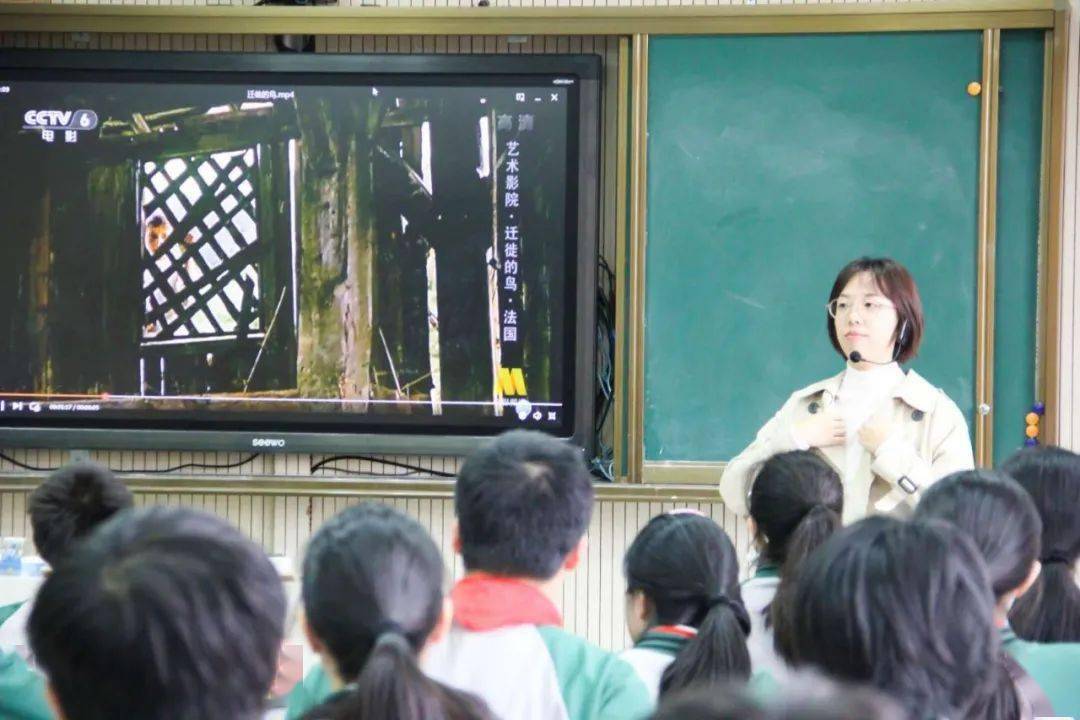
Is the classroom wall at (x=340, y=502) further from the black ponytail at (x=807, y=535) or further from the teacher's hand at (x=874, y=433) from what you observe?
the black ponytail at (x=807, y=535)

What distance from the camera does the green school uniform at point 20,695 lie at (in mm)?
1705

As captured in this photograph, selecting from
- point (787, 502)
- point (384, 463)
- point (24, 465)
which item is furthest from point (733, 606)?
point (24, 465)

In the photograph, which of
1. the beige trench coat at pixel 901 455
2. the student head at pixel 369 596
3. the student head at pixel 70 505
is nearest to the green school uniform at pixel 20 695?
the student head at pixel 369 596

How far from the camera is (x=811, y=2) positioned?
405 cm

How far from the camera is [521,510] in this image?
1806 mm

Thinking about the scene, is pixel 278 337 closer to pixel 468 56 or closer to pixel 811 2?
pixel 468 56

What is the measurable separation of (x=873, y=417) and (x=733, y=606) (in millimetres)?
1058

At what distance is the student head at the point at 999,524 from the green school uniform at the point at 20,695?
1.10 metres

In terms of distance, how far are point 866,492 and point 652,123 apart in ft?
4.97

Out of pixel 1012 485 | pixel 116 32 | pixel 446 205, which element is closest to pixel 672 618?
pixel 1012 485

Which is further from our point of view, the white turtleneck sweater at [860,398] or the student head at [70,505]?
the white turtleneck sweater at [860,398]

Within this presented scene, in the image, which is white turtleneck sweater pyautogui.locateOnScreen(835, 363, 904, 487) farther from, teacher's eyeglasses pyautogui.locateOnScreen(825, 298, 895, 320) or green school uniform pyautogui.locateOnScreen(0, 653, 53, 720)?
green school uniform pyautogui.locateOnScreen(0, 653, 53, 720)

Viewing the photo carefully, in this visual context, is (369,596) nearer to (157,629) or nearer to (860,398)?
(157,629)

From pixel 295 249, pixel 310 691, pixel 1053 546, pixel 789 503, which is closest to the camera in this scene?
pixel 310 691
